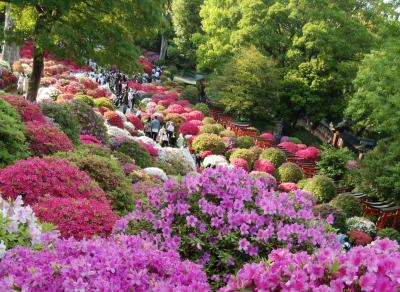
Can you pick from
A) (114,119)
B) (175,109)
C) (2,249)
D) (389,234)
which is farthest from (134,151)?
(175,109)

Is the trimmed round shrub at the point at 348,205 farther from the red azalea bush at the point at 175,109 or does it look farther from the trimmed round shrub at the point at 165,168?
the red azalea bush at the point at 175,109

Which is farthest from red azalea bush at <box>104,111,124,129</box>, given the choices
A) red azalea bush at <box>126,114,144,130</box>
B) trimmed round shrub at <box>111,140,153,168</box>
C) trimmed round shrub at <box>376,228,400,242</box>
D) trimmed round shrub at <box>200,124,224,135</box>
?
trimmed round shrub at <box>376,228,400,242</box>

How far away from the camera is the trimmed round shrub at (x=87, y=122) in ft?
43.0

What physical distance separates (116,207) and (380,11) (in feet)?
96.3

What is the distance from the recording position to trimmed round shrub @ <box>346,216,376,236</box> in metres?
16.6

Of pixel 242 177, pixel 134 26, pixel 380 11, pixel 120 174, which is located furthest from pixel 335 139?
pixel 242 177

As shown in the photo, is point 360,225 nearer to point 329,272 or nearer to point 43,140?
point 43,140

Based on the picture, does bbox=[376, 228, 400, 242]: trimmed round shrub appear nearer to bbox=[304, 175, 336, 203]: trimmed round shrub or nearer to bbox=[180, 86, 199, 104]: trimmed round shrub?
bbox=[304, 175, 336, 203]: trimmed round shrub

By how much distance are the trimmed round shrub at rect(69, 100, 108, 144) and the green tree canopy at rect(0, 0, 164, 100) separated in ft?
7.93

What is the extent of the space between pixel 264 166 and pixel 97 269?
19223mm

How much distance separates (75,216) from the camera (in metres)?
5.71

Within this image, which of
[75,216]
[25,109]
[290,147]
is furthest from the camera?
[290,147]

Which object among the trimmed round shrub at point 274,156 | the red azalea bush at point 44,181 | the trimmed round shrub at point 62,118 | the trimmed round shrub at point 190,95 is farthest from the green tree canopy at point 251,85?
the red azalea bush at point 44,181

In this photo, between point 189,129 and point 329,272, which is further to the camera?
point 189,129
